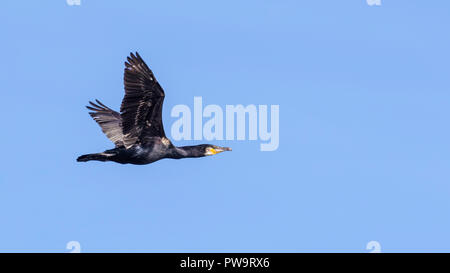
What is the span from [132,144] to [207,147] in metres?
1.89

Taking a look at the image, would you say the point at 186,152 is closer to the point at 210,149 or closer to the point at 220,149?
the point at 210,149

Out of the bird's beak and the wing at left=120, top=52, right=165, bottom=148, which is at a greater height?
the wing at left=120, top=52, right=165, bottom=148

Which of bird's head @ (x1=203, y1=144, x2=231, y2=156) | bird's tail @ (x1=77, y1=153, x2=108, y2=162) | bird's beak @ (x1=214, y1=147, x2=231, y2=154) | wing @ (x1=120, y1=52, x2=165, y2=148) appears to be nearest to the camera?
wing @ (x1=120, y1=52, x2=165, y2=148)

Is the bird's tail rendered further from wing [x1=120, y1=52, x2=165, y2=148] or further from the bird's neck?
the bird's neck

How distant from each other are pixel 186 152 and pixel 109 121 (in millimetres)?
3047

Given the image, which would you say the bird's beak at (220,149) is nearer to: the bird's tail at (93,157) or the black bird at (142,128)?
the black bird at (142,128)

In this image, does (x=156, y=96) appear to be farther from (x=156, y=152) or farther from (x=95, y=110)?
(x=95, y=110)

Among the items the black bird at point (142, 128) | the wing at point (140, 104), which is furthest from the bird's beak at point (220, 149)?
the wing at point (140, 104)

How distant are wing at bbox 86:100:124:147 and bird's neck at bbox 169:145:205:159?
1.92m

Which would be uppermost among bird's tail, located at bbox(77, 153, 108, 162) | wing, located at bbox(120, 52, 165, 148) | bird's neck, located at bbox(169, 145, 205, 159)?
wing, located at bbox(120, 52, 165, 148)

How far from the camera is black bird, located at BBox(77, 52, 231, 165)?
19797 millimetres

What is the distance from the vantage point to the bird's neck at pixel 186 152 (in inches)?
842

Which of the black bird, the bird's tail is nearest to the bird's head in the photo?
the black bird
